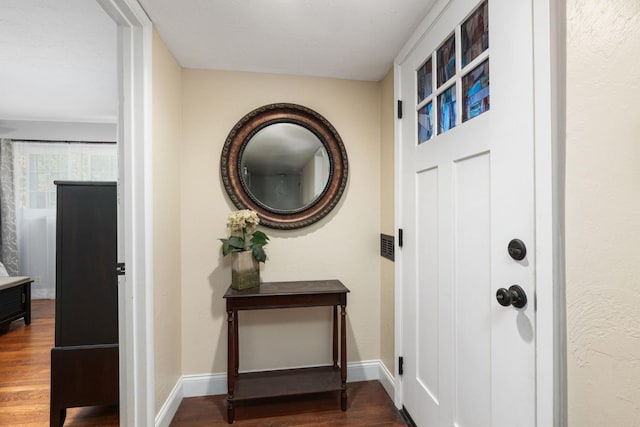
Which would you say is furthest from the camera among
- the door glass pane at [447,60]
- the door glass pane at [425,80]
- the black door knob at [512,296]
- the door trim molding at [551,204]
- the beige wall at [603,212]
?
the door glass pane at [425,80]

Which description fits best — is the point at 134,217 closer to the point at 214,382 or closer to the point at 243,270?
the point at 243,270

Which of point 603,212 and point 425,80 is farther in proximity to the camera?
point 425,80

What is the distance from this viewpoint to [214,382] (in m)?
2.07

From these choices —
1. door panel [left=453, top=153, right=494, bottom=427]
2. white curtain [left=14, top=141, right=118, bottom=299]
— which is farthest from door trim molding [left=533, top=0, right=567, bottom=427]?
white curtain [left=14, top=141, right=118, bottom=299]

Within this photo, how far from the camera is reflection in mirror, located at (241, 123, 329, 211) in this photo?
2.12m

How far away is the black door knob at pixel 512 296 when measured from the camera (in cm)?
97

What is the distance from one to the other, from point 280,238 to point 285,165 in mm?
505

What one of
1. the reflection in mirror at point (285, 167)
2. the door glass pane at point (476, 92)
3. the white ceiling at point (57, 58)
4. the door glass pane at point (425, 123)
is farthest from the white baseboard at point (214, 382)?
the white ceiling at point (57, 58)

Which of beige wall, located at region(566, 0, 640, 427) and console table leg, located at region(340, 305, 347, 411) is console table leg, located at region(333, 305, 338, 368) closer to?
console table leg, located at region(340, 305, 347, 411)

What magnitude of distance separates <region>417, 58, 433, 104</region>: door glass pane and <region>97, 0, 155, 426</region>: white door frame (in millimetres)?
1385

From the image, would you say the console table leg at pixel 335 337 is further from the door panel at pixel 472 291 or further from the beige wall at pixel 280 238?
the door panel at pixel 472 291

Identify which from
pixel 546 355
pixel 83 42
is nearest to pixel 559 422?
pixel 546 355

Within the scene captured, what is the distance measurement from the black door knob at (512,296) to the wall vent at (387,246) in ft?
3.11

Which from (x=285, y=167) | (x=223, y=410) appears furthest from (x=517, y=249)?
(x=223, y=410)
